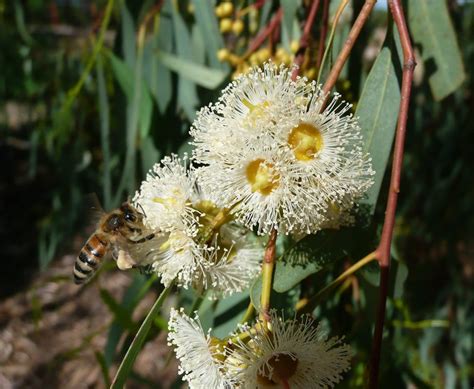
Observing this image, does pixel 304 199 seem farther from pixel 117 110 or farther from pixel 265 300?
pixel 117 110

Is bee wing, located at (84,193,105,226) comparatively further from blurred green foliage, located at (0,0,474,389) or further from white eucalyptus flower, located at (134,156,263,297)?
white eucalyptus flower, located at (134,156,263,297)

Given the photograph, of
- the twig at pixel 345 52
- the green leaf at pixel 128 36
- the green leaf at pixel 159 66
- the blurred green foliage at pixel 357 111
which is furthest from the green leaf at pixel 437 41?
the green leaf at pixel 128 36

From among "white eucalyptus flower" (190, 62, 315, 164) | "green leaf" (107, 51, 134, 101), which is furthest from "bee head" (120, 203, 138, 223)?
"green leaf" (107, 51, 134, 101)

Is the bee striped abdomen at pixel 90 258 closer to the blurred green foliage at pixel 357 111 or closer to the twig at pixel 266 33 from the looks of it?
the blurred green foliage at pixel 357 111

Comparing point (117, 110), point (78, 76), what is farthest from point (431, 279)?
point (78, 76)

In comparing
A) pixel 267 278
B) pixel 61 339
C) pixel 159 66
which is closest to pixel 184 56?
pixel 159 66

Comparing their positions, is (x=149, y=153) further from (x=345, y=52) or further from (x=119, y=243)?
(x=345, y=52)
